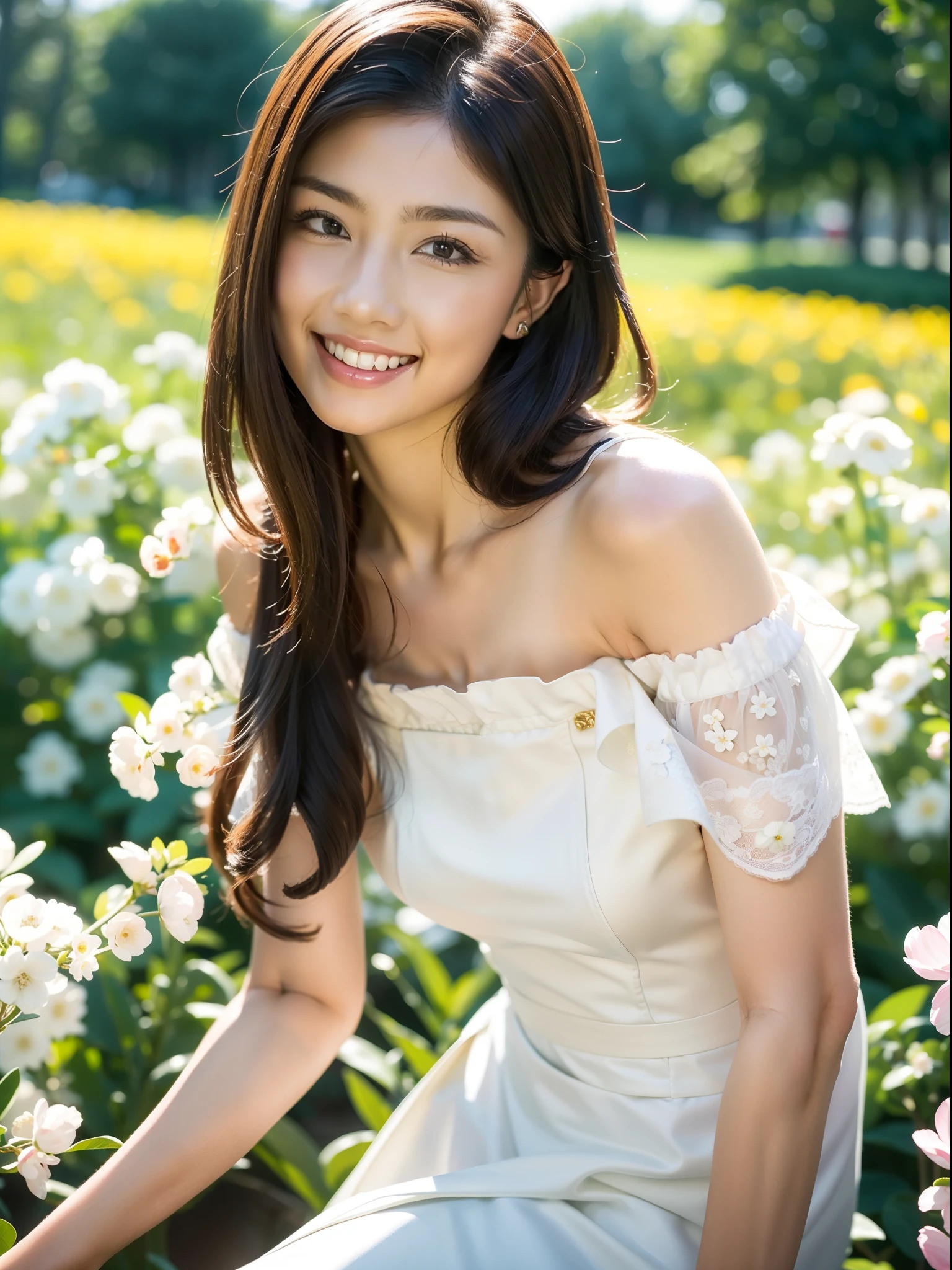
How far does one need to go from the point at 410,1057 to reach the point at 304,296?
1.29m

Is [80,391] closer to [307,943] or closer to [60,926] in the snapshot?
[307,943]

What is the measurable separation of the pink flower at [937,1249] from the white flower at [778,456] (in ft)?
8.92

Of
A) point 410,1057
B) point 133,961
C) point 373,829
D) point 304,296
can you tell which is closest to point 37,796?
point 133,961

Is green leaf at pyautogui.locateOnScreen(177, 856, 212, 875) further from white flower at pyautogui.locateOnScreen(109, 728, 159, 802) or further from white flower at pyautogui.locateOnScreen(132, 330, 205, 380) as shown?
white flower at pyautogui.locateOnScreen(132, 330, 205, 380)

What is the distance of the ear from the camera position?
160cm

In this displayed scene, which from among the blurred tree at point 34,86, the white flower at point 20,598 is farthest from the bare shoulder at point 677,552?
the blurred tree at point 34,86

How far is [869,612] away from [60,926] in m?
2.09

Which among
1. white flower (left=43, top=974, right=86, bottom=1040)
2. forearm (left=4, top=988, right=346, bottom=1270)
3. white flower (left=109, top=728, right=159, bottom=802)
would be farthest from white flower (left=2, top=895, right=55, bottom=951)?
white flower (left=43, top=974, right=86, bottom=1040)

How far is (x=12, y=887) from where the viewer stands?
118 centimetres

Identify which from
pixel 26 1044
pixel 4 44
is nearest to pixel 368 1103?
pixel 26 1044

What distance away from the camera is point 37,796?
2.90 metres

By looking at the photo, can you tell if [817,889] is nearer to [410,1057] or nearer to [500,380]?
[500,380]

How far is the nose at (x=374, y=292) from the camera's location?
1444 mm

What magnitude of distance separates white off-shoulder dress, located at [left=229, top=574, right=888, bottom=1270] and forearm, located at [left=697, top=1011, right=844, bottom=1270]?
Result: 13 cm
